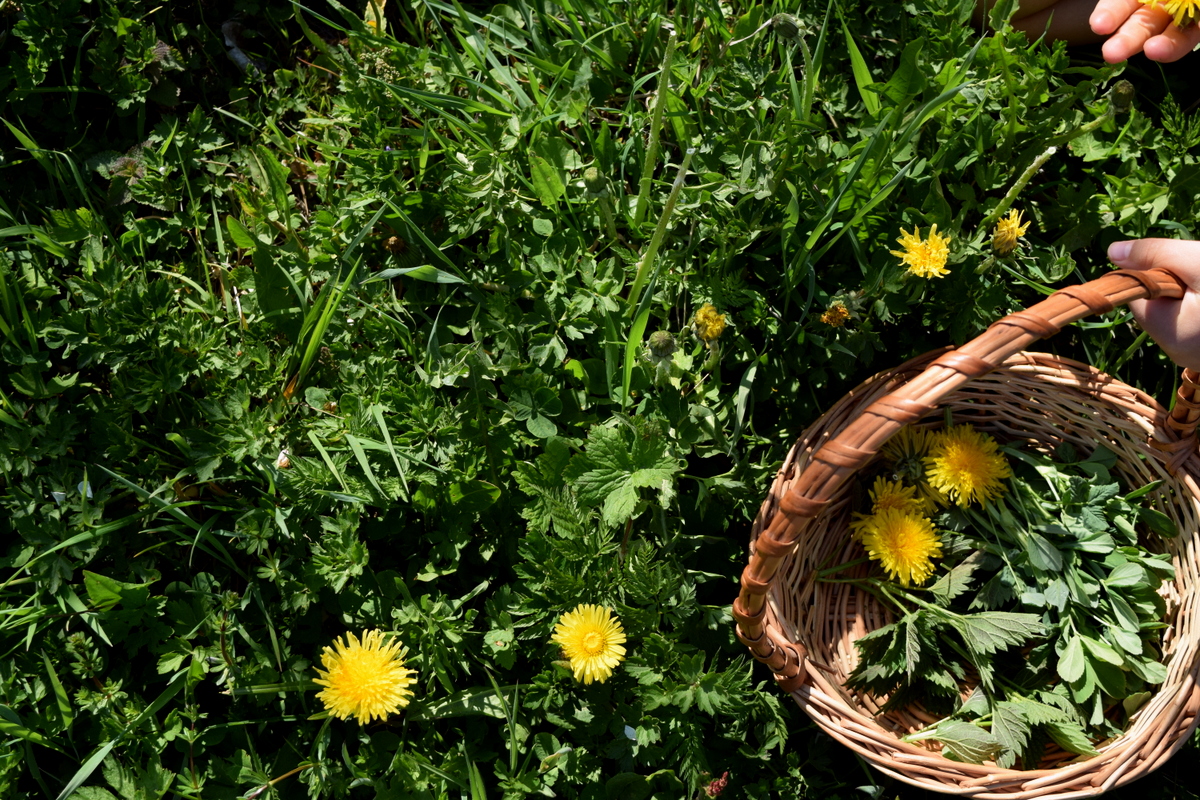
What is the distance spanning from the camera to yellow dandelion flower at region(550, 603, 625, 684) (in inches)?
71.4

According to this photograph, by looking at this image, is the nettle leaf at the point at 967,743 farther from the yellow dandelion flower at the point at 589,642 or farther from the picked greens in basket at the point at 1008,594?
the yellow dandelion flower at the point at 589,642

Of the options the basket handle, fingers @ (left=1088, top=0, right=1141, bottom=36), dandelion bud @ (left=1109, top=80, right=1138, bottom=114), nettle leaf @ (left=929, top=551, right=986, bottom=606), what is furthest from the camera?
fingers @ (left=1088, top=0, right=1141, bottom=36)

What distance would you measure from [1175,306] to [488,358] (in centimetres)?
141

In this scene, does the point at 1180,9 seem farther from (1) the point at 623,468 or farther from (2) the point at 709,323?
(1) the point at 623,468

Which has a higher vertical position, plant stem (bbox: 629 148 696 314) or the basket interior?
plant stem (bbox: 629 148 696 314)

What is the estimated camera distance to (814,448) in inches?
80.4

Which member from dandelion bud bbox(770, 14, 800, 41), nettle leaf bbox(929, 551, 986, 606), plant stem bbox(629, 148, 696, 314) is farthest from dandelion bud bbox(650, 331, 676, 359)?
nettle leaf bbox(929, 551, 986, 606)

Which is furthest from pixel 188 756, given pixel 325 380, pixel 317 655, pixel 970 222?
pixel 970 222

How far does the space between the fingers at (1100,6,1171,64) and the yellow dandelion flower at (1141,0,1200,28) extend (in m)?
0.02

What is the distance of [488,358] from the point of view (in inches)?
82.6

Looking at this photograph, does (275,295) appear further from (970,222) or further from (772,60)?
(970,222)

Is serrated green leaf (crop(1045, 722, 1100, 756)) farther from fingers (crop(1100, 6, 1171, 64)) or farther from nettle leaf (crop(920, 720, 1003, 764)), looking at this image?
fingers (crop(1100, 6, 1171, 64))

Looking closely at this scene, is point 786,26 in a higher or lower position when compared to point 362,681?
higher

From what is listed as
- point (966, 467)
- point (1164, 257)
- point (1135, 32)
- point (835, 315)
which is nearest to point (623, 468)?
point (835, 315)
